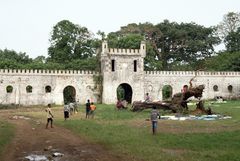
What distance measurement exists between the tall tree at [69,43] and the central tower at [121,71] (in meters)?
16.3

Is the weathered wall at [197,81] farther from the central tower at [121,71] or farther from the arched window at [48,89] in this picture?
the arched window at [48,89]

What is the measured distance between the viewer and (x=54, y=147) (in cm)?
1510

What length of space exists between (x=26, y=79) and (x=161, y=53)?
95.5 feet

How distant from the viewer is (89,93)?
48.2 metres

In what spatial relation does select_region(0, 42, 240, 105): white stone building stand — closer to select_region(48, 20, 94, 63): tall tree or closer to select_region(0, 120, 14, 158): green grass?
select_region(48, 20, 94, 63): tall tree

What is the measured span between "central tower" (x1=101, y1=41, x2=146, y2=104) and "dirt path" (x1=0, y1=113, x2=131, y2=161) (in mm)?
27362

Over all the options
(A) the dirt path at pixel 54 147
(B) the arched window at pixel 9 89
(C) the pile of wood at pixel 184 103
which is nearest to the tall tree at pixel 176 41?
(B) the arched window at pixel 9 89

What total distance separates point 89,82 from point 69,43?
55.3 ft

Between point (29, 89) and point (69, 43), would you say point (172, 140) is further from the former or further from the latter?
point (69, 43)

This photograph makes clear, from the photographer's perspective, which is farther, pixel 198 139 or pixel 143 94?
pixel 143 94

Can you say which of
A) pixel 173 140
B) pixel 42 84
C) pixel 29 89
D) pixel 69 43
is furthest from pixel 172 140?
pixel 69 43

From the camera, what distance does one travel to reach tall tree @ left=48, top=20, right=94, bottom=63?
6288 cm

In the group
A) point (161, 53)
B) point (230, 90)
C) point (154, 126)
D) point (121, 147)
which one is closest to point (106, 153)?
point (121, 147)

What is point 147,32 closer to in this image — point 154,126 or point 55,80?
point 55,80
